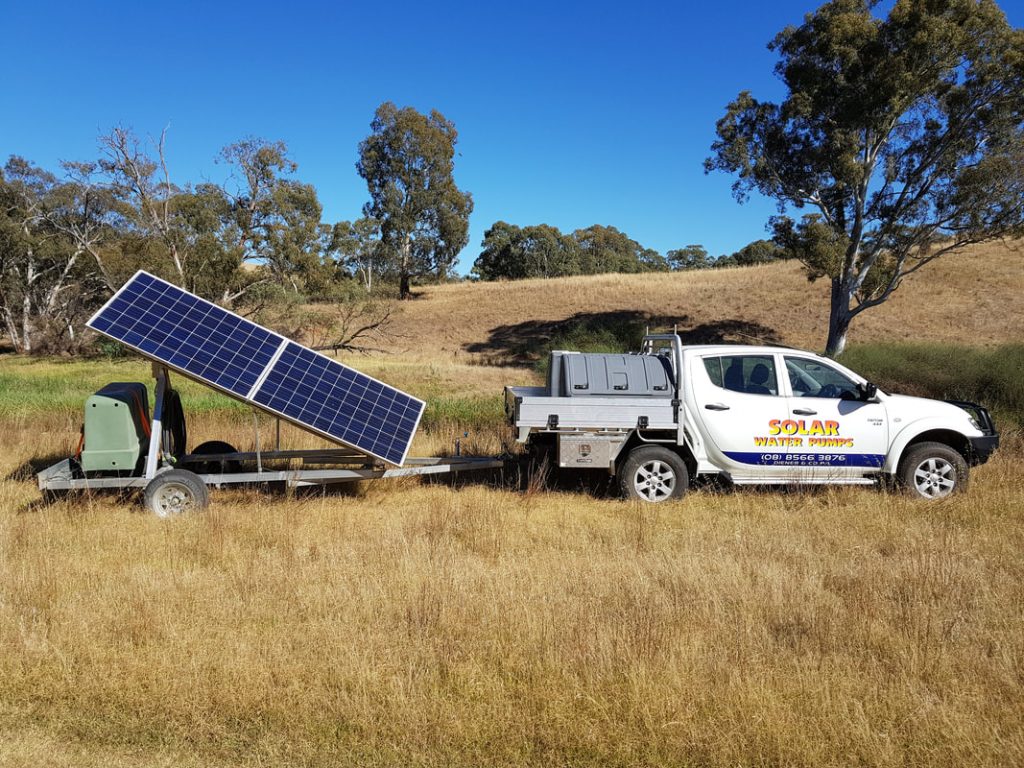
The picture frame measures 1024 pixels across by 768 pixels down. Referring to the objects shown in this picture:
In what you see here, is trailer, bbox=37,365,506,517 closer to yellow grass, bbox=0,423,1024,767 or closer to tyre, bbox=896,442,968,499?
yellow grass, bbox=0,423,1024,767

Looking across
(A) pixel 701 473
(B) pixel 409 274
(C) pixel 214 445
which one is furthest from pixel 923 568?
(B) pixel 409 274

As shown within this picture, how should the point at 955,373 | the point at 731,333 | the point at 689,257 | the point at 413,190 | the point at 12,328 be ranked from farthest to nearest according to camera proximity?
the point at 689,257 < the point at 413,190 < the point at 12,328 < the point at 731,333 < the point at 955,373

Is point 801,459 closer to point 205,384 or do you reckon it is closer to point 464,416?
point 205,384

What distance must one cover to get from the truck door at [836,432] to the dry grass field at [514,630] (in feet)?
1.33

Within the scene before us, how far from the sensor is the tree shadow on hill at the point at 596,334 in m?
33.7

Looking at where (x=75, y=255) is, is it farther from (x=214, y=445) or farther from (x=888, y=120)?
(x=888, y=120)

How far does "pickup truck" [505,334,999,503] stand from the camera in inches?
310

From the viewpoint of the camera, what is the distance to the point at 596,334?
3544cm

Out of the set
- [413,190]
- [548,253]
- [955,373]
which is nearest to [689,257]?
[548,253]

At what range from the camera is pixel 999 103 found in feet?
79.2

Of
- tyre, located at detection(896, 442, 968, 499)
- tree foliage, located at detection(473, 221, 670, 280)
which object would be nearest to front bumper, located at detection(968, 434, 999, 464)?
tyre, located at detection(896, 442, 968, 499)

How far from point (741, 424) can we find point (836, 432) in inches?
44.0

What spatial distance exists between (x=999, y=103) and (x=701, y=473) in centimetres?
2458

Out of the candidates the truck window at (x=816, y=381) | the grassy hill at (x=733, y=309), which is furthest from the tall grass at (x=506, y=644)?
the grassy hill at (x=733, y=309)
